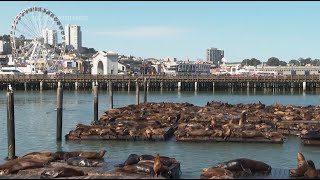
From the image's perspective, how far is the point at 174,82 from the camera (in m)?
66.6

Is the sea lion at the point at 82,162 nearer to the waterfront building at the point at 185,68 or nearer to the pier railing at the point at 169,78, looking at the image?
the pier railing at the point at 169,78

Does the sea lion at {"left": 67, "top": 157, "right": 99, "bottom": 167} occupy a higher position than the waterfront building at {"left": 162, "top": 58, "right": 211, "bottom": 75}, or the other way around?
the waterfront building at {"left": 162, "top": 58, "right": 211, "bottom": 75}

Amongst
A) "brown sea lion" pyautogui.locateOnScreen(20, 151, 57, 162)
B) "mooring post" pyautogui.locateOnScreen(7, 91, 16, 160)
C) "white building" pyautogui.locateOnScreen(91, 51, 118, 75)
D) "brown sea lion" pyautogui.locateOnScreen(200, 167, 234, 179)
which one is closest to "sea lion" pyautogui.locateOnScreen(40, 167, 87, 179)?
"brown sea lion" pyautogui.locateOnScreen(20, 151, 57, 162)

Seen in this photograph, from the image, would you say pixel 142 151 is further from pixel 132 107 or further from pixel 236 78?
pixel 236 78

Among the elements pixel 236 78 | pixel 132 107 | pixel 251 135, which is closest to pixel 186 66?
pixel 236 78

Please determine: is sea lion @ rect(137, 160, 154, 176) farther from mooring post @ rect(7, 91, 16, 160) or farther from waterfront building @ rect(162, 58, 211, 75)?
waterfront building @ rect(162, 58, 211, 75)

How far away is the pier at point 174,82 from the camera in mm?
65000

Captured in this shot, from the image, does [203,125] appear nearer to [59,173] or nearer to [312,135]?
[312,135]

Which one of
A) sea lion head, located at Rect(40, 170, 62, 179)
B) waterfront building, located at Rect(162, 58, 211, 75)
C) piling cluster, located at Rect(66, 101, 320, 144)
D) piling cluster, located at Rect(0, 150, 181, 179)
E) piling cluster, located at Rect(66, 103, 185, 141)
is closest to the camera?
sea lion head, located at Rect(40, 170, 62, 179)

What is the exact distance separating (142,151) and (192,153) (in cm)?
208

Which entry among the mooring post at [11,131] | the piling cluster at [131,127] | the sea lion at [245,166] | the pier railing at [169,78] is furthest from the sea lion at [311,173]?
the pier railing at [169,78]

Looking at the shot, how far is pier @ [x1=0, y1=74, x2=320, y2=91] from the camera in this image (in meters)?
65.0

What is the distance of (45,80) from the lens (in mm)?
66750

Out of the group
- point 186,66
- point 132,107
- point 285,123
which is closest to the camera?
point 285,123
